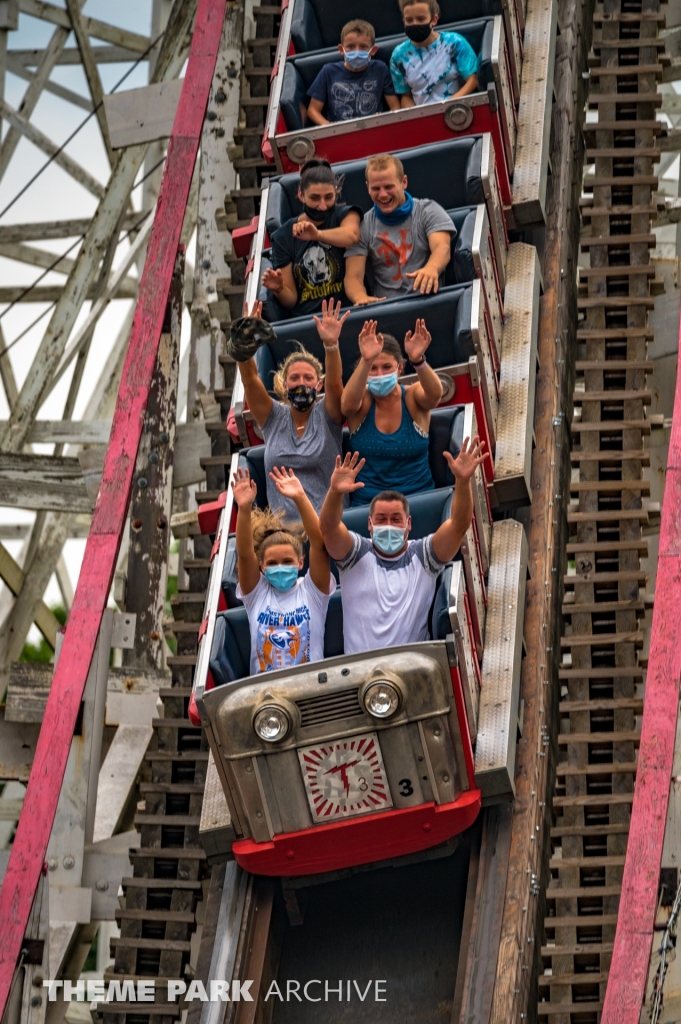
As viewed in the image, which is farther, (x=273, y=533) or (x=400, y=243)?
(x=400, y=243)

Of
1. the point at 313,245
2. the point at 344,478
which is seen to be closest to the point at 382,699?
the point at 344,478

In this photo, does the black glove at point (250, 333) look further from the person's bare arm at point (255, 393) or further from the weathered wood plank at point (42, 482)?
the weathered wood plank at point (42, 482)

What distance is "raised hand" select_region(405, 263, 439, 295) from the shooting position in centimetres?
777

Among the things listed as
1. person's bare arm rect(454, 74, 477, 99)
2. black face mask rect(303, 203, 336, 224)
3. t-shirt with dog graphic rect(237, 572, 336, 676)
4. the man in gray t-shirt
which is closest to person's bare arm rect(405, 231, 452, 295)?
the man in gray t-shirt

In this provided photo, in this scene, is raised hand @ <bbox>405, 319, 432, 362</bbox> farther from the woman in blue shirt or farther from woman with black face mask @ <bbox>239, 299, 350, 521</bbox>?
woman with black face mask @ <bbox>239, 299, 350, 521</bbox>

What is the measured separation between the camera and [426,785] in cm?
652

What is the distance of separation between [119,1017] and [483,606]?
2.15 metres

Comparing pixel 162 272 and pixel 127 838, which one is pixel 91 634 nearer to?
pixel 127 838

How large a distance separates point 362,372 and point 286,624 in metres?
1.02

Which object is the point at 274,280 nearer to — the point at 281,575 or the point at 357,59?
the point at 357,59

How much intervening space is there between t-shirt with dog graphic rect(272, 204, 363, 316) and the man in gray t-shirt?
77 millimetres

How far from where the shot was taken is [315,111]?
926 centimetres

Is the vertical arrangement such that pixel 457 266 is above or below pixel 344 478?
above

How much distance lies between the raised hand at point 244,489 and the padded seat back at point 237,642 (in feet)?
1.50
